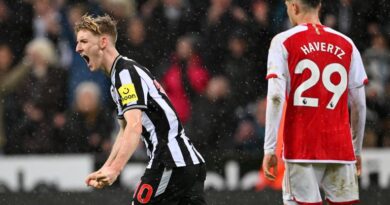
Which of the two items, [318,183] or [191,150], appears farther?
[318,183]

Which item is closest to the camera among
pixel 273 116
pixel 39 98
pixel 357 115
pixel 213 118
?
pixel 273 116

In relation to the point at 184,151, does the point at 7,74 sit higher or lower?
higher

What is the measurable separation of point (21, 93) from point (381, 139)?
392 cm

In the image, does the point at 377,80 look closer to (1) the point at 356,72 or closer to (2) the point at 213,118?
(2) the point at 213,118

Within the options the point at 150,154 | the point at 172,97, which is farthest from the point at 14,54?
the point at 150,154

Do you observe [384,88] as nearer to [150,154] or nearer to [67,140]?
[67,140]

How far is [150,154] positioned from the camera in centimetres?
533

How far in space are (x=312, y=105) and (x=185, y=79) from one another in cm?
422

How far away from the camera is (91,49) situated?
5305 mm

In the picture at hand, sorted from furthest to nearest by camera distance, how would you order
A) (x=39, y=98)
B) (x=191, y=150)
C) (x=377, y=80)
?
(x=377, y=80) < (x=39, y=98) < (x=191, y=150)

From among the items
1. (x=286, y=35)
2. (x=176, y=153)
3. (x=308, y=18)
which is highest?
(x=308, y=18)

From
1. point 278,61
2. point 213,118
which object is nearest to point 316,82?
point 278,61

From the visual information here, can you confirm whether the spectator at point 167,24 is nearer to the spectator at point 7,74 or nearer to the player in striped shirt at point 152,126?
the spectator at point 7,74

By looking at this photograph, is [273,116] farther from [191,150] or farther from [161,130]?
[161,130]
